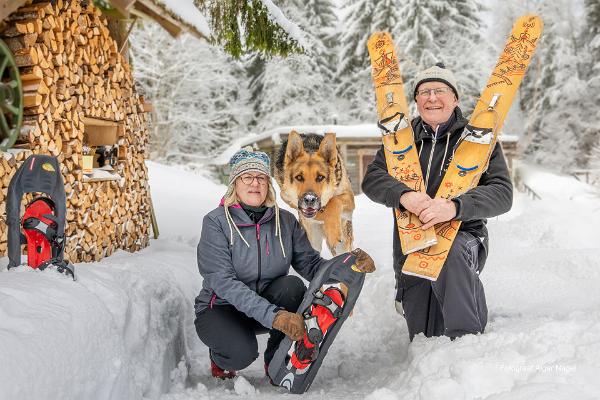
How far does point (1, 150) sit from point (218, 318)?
1970 mm

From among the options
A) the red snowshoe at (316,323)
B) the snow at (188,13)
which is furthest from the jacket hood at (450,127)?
the snow at (188,13)

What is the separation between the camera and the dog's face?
393cm

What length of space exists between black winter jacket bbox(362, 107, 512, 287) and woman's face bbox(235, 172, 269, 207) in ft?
2.02

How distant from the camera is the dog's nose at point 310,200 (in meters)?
3.75

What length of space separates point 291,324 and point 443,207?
949 millimetres

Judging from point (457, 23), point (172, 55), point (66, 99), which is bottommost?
point (66, 99)

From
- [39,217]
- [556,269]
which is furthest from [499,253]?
[39,217]

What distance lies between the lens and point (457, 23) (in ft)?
65.3

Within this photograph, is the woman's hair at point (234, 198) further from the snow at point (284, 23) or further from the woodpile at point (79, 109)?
the snow at point (284, 23)

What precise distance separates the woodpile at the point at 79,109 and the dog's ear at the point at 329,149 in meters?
1.99

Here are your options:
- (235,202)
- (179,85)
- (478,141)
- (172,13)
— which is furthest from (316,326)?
(179,85)

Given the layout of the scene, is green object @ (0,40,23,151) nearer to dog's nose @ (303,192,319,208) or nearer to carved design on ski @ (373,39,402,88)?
dog's nose @ (303,192,319,208)

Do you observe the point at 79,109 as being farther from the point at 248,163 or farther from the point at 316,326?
the point at 316,326

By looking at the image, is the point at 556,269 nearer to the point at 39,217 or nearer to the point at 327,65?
the point at 39,217
